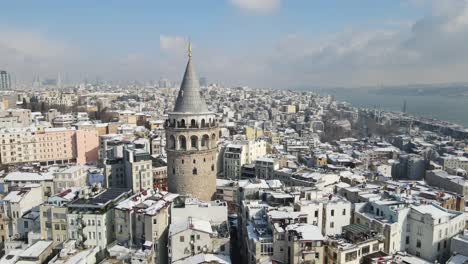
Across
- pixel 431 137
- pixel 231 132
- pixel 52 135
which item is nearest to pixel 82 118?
pixel 52 135

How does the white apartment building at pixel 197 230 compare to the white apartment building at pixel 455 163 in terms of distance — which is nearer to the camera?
the white apartment building at pixel 197 230

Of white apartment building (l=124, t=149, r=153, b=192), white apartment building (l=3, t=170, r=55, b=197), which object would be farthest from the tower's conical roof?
white apartment building (l=3, t=170, r=55, b=197)

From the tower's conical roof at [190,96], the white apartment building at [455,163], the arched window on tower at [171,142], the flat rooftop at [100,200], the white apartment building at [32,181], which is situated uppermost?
the tower's conical roof at [190,96]

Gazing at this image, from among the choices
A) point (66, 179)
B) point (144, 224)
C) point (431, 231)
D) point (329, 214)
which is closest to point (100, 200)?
point (144, 224)

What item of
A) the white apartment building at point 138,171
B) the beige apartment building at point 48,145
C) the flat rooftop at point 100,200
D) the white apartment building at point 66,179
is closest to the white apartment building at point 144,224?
the flat rooftop at point 100,200

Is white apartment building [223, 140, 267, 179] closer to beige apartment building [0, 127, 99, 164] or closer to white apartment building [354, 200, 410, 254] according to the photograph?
white apartment building [354, 200, 410, 254]

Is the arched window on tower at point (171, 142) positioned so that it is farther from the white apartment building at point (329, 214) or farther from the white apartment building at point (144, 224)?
the white apartment building at point (329, 214)

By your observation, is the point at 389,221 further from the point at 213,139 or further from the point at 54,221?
the point at 54,221
